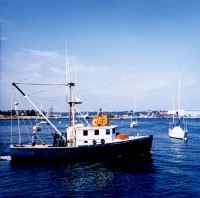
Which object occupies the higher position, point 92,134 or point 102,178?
point 92,134

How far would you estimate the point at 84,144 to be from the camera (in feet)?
107

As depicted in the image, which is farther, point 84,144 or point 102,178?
point 84,144

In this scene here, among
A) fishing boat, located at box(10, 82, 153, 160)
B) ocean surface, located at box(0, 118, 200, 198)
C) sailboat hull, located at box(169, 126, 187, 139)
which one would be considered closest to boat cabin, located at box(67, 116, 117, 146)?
fishing boat, located at box(10, 82, 153, 160)

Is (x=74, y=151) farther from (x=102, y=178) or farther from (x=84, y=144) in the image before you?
(x=102, y=178)

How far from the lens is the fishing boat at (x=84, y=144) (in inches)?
1243

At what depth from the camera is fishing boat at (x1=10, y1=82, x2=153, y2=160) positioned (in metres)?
31.6

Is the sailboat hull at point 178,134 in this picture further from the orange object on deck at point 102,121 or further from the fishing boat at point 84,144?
the orange object on deck at point 102,121

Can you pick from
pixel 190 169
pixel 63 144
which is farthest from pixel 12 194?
pixel 190 169

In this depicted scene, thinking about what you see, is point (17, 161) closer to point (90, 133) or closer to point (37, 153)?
point (37, 153)

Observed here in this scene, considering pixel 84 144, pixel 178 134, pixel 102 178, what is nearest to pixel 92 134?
pixel 84 144

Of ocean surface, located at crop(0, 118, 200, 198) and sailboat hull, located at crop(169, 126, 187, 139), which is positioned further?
sailboat hull, located at crop(169, 126, 187, 139)

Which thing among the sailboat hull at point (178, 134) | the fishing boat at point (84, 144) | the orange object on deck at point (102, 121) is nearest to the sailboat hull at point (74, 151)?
the fishing boat at point (84, 144)

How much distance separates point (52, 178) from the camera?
26156mm

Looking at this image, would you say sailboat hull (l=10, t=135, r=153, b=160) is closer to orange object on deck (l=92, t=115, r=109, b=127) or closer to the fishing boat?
the fishing boat
